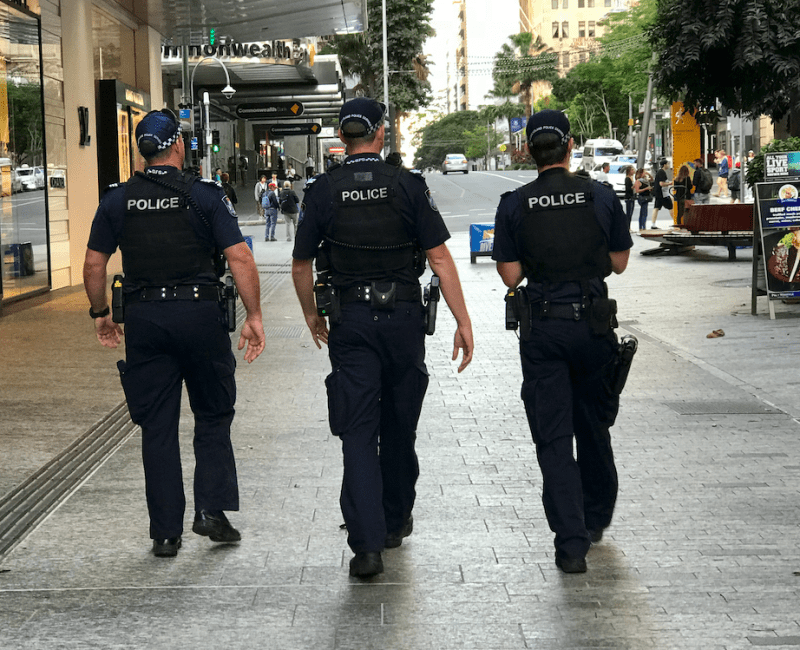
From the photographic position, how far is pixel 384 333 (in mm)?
4812

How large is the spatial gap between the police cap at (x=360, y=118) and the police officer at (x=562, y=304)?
25.0 inches

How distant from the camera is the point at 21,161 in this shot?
17047mm

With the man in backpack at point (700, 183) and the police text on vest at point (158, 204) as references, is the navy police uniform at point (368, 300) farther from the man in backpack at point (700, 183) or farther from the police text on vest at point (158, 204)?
the man in backpack at point (700, 183)

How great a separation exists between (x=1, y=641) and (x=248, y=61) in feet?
127

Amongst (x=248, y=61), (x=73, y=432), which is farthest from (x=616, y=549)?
(x=248, y=61)

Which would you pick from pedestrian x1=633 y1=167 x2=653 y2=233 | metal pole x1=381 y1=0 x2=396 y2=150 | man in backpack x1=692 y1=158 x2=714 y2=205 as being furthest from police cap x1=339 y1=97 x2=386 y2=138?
metal pole x1=381 y1=0 x2=396 y2=150

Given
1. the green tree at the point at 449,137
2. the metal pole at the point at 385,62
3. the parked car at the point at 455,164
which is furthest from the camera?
the green tree at the point at 449,137

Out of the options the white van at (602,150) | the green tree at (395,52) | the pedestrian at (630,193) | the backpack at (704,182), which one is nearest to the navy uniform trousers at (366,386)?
the backpack at (704,182)

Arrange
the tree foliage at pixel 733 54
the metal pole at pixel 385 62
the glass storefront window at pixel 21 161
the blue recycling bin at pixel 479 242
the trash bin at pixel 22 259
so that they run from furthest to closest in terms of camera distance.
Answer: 1. the metal pole at pixel 385 62
2. the blue recycling bin at pixel 479 242
3. the trash bin at pixel 22 259
4. the glass storefront window at pixel 21 161
5. the tree foliage at pixel 733 54

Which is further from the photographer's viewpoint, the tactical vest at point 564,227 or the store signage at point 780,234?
the store signage at point 780,234

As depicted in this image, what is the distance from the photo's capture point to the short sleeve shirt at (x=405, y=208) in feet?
15.9

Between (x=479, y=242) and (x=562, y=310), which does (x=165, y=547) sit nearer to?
(x=562, y=310)

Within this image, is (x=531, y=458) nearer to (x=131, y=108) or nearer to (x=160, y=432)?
(x=160, y=432)

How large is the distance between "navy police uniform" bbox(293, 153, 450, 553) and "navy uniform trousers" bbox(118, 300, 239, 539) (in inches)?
22.3
